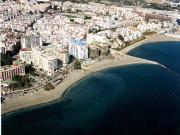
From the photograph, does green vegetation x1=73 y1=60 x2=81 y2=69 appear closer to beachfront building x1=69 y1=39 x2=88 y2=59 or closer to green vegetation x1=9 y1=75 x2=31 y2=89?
beachfront building x1=69 y1=39 x2=88 y2=59

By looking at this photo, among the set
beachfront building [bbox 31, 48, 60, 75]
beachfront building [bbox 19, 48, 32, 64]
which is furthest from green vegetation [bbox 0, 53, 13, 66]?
beachfront building [bbox 31, 48, 60, 75]

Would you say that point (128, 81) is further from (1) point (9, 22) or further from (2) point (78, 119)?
(1) point (9, 22)

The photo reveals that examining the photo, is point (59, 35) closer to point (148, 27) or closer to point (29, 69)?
point (29, 69)

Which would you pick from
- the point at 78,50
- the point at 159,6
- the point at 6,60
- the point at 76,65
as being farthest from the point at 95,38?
the point at 159,6

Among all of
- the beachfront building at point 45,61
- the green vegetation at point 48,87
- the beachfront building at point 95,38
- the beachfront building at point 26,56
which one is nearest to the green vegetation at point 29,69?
the beachfront building at point 45,61

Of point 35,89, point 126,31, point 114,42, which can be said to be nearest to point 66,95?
point 35,89

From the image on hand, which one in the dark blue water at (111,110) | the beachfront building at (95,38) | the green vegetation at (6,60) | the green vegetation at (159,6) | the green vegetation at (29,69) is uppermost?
the green vegetation at (159,6)

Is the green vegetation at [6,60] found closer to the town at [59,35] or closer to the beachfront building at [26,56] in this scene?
the town at [59,35]
